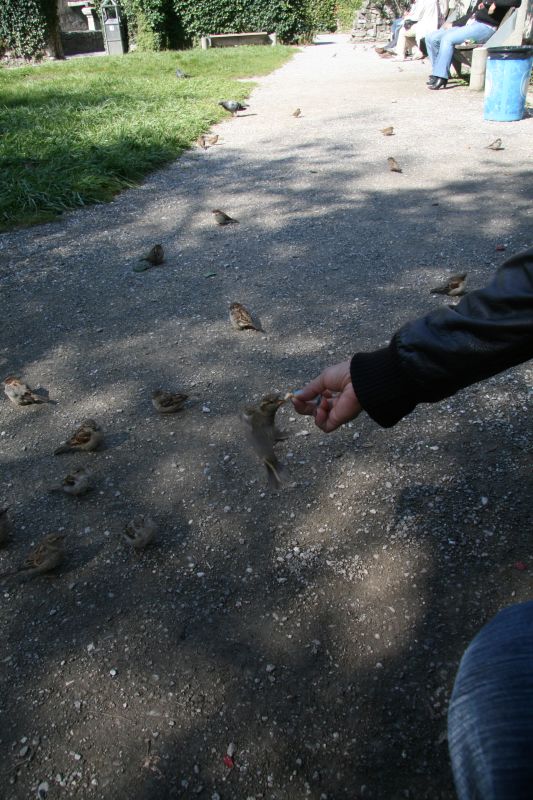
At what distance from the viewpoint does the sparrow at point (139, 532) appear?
11.3 feet

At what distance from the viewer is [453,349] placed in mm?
2047

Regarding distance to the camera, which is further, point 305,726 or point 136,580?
point 136,580

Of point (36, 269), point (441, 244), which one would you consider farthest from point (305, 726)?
point (36, 269)

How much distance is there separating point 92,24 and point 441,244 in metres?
49.7

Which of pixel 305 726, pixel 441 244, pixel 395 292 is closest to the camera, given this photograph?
pixel 305 726

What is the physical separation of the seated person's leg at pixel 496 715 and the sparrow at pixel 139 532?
213cm

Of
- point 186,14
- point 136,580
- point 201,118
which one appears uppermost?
point 186,14

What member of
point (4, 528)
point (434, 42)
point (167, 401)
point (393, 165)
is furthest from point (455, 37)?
point (4, 528)

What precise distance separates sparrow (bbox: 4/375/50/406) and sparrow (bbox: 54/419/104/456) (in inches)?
26.9

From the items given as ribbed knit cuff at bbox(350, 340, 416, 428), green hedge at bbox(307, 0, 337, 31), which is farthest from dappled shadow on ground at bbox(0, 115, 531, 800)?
green hedge at bbox(307, 0, 337, 31)

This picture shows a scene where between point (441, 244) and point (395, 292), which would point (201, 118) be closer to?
point (441, 244)

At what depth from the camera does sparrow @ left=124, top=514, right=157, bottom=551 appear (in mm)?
3441

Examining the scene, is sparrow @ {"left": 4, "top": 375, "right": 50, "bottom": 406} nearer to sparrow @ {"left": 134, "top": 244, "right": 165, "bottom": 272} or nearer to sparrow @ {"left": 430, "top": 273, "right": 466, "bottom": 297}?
sparrow @ {"left": 134, "top": 244, "right": 165, "bottom": 272}

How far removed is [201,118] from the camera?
44.7ft
